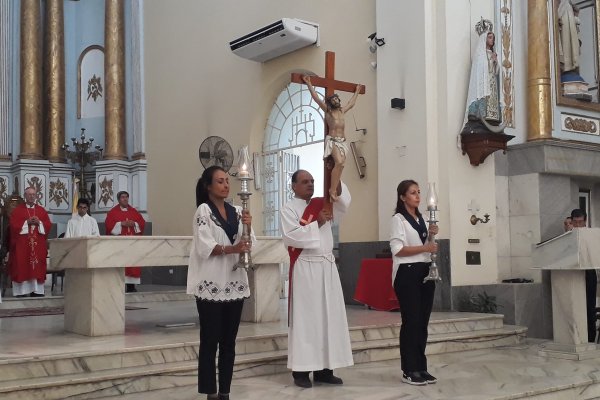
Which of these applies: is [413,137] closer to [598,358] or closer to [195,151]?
[598,358]

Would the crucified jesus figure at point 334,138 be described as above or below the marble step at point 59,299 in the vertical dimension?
above

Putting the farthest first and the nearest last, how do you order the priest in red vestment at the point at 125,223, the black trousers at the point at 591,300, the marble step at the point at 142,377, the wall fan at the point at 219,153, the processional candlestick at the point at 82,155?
the processional candlestick at the point at 82,155, the wall fan at the point at 219,153, the priest in red vestment at the point at 125,223, the black trousers at the point at 591,300, the marble step at the point at 142,377

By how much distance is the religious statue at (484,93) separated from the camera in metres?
8.30

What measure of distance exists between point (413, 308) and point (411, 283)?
0.58ft

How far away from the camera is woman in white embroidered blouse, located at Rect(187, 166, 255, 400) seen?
14.2ft

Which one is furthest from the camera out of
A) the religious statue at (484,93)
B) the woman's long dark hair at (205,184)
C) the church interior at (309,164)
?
the religious statue at (484,93)

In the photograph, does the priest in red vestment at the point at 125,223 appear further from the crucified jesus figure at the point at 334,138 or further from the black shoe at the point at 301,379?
the crucified jesus figure at the point at 334,138

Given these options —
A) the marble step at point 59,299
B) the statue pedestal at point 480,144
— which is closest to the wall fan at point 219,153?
the marble step at point 59,299

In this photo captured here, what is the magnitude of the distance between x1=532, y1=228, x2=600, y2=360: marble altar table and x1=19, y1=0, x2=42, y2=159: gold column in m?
10.4

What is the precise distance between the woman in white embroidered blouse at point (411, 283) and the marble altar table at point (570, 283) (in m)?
1.89

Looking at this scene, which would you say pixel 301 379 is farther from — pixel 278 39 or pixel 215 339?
pixel 278 39

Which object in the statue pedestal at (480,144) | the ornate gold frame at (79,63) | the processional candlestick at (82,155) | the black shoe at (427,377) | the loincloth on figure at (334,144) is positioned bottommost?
the black shoe at (427,377)

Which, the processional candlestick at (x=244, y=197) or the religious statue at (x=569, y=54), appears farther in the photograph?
the religious statue at (x=569, y=54)

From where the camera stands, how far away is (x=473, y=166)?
864 centimetres
